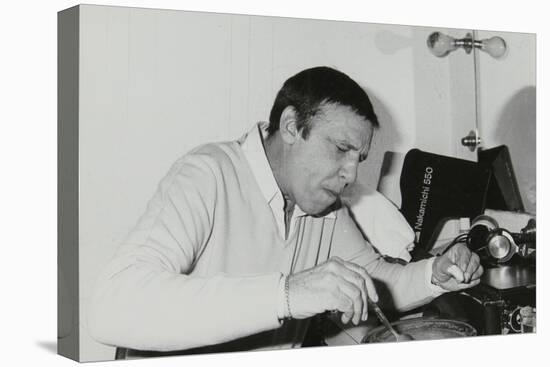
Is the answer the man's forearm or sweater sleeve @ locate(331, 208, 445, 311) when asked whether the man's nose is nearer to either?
sweater sleeve @ locate(331, 208, 445, 311)

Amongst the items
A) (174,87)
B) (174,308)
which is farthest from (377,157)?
(174,308)

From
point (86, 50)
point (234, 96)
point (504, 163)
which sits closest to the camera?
point (86, 50)

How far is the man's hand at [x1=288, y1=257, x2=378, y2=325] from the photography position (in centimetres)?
286

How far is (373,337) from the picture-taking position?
3.08 m

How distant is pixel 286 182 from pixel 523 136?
0.92 metres

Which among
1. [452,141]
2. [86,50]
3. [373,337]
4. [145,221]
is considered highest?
[86,50]

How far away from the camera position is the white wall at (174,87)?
2689 mm

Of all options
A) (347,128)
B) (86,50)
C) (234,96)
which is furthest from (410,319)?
(86,50)

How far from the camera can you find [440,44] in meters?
3.17

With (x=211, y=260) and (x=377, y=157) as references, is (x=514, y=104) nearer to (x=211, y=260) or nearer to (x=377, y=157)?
(x=377, y=157)

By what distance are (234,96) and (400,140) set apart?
1.90 ft

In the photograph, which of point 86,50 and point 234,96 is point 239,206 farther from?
point 86,50

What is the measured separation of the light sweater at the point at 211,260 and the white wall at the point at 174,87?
0.05m

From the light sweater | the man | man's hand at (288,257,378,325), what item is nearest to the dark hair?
the man
